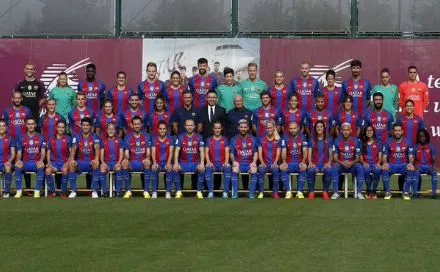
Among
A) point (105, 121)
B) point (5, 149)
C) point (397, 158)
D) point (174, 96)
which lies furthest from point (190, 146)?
point (397, 158)

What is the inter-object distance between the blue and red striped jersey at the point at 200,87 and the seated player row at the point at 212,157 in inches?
37.6

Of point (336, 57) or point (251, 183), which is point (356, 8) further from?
point (251, 183)

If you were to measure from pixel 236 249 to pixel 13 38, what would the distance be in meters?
17.2

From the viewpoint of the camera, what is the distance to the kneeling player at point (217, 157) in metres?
16.3

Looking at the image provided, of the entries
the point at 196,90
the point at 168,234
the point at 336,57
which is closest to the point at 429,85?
the point at 336,57

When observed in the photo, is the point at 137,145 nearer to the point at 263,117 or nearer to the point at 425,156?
the point at 263,117

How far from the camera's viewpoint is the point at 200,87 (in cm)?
1738

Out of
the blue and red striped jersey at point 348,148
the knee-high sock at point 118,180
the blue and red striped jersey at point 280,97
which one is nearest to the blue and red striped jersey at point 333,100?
the blue and red striped jersey at point 280,97

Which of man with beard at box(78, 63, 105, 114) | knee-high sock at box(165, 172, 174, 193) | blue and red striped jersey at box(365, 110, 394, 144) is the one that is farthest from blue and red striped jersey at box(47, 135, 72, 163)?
blue and red striped jersey at box(365, 110, 394, 144)

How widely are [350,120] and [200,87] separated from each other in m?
2.69

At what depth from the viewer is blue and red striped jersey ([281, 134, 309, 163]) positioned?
54.0ft

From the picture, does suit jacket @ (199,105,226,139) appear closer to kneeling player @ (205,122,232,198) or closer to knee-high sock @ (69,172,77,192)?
kneeling player @ (205,122,232,198)

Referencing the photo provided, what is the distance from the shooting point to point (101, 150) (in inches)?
658

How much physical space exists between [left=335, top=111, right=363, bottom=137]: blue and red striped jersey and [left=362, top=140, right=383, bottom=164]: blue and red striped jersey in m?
0.41
